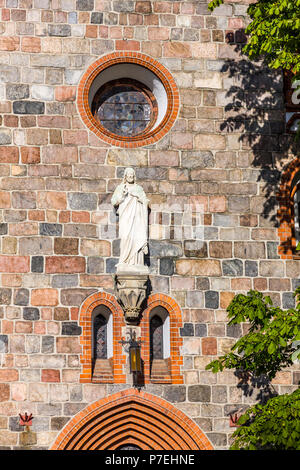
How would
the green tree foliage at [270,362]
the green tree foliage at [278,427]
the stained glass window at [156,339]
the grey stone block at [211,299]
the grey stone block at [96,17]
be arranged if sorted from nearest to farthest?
the green tree foliage at [278,427] → the green tree foliage at [270,362] → the grey stone block at [211,299] → the stained glass window at [156,339] → the grey stone block at [96,17]

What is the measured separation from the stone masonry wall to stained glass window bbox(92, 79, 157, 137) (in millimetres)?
652

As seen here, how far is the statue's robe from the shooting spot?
16.2 metres

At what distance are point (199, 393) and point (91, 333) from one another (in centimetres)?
206

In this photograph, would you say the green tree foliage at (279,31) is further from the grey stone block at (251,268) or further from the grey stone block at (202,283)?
the grey stone block at (202,283)

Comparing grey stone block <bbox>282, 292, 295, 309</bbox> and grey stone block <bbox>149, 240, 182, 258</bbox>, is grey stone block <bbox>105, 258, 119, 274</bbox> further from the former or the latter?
grey stone block <bbox>282, 292, 295, 309</bbox>

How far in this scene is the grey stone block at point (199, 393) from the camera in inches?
638

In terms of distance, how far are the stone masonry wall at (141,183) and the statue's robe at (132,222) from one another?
31 cm

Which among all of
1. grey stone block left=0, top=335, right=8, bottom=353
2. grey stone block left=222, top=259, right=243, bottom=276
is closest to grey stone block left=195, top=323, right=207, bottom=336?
grey stone block left=222, top=259, right=243, bottom=276

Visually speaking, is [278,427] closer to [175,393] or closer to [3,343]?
[175,393]

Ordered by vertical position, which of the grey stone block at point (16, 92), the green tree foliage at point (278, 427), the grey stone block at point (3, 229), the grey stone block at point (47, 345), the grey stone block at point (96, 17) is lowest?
the green tree foliage at point (278, 427)

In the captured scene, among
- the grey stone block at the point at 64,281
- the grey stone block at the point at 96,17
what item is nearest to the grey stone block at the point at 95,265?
the grey stone block at the point at 64,281

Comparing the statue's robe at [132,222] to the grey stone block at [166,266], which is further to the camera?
the grey stone block at [166,266]

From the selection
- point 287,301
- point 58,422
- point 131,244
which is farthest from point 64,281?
point 287,301

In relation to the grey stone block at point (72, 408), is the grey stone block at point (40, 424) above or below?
below
